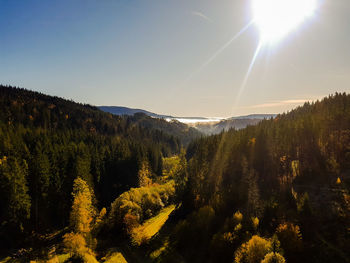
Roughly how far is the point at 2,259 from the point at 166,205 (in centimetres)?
4993

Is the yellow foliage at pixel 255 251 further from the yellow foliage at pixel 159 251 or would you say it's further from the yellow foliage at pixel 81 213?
the yellow foliage at pixel 81 213

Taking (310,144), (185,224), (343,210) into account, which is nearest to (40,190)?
(185,224)

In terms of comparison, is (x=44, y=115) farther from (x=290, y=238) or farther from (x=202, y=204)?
(x=290, y=238)

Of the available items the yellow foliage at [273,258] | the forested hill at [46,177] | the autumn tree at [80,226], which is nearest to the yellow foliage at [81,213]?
the autumn tree at [80,226]

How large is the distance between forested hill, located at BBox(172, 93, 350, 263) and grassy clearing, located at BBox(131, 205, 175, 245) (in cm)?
848

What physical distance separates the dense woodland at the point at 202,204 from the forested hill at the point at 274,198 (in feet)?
0.73


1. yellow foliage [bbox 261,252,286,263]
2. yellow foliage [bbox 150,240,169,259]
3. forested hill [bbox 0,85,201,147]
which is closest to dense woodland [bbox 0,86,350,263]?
yellow foliage [bbox 261,252,286,263]

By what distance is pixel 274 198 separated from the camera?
5081 centimetres

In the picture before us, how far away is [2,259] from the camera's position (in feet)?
140

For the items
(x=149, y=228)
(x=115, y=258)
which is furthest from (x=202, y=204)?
(x=115, y=258)

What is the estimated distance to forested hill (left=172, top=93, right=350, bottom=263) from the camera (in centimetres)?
3183

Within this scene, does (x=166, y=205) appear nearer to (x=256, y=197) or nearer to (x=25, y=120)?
(x=256, y=197)

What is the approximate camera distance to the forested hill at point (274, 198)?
31.8 metres

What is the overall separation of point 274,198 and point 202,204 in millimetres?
20718
